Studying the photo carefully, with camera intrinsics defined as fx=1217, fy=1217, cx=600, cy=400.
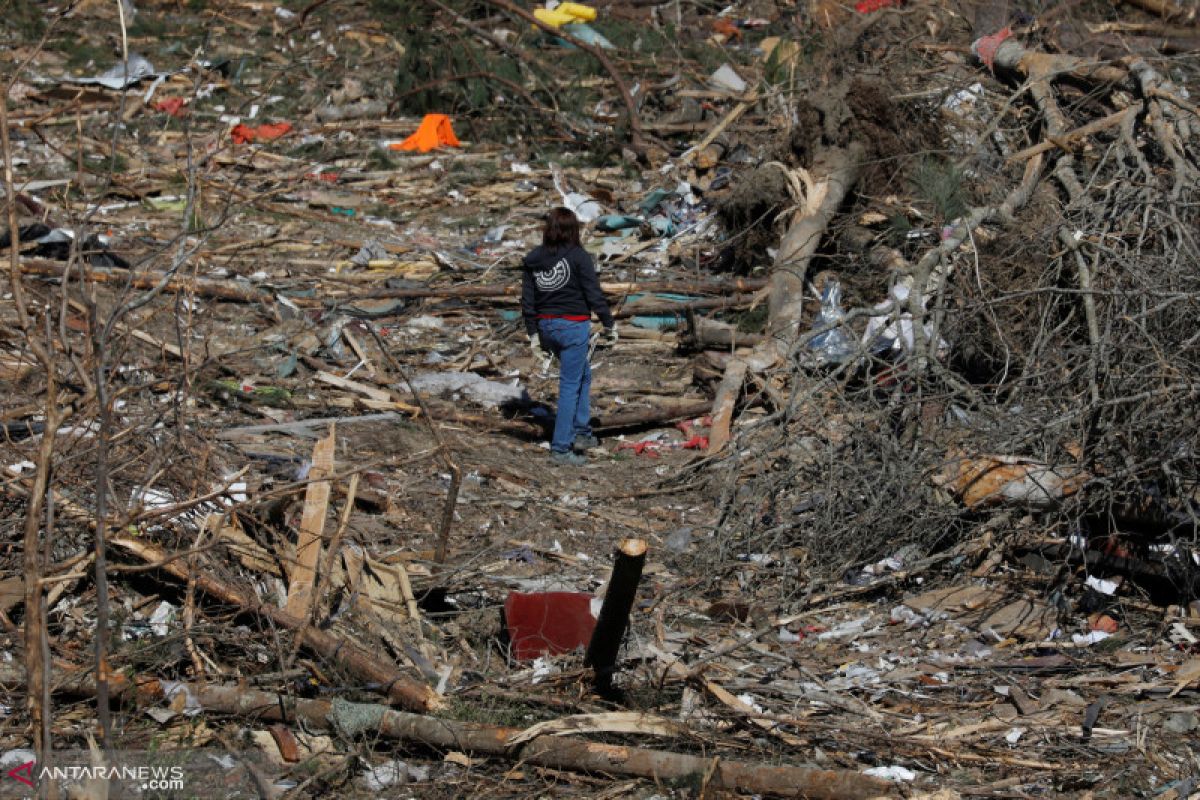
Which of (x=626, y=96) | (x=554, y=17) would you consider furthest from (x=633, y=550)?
(x=554, y=17)

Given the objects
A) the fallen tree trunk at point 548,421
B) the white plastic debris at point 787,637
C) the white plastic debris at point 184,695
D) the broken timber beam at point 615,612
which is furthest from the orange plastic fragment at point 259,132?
the broken timber beam at point 615,612

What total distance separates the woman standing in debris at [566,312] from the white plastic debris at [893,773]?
380 centimetres

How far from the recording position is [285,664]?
451cm

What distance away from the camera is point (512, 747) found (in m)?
4.14

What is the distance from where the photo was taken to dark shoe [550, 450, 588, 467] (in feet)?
25.6

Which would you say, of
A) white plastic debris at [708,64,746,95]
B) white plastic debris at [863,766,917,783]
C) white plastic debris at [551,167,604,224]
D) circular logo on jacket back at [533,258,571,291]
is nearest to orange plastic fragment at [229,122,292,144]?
white plastic debris at [551,167,604,224]

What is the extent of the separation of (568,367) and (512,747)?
3.88 m

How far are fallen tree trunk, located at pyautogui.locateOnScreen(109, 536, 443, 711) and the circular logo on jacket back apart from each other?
3.32 meters

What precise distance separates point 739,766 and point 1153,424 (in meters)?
2.54

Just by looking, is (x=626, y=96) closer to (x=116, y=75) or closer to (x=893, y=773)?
(x=116, y=75)

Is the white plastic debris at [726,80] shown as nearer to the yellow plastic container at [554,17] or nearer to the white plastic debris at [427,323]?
the yellow plastic container at [554,17]

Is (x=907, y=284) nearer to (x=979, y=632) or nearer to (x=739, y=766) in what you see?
(x=979, y=632)

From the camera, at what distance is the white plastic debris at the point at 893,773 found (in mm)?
4219

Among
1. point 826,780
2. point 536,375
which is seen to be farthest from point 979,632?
point 536,375
